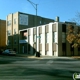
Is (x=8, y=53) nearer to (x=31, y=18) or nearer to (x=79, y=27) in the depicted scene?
(x=79, y=27)

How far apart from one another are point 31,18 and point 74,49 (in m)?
25.8

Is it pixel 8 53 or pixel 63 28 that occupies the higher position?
pixel 63 28

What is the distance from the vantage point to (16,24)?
6850 cm

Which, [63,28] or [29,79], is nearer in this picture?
[29,79]

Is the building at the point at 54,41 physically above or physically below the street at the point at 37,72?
above

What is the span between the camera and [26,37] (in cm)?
6144

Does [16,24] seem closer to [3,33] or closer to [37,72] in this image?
[3,33]

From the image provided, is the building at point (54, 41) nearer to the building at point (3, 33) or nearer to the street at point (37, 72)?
the street at point (37, 72)

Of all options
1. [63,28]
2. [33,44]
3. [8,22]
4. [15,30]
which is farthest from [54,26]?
[8,22]

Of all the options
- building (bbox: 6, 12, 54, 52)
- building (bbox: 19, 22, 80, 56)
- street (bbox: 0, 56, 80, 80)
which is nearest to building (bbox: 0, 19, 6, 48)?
building (bbox: 6, 12, 54, 52)

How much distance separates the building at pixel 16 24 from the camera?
67.7 m

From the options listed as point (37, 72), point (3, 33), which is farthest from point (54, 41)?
point (3, 33)

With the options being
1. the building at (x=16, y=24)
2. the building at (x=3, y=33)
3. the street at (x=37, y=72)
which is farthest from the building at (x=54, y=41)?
the building at (x=3, y=33)

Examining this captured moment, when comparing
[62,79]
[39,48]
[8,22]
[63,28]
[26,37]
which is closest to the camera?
[62,79]
